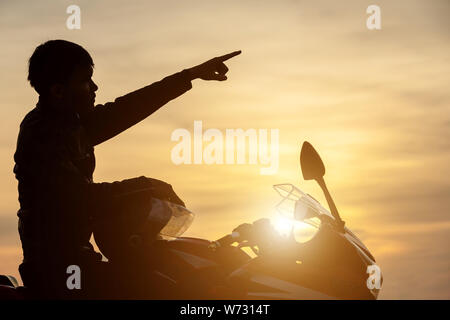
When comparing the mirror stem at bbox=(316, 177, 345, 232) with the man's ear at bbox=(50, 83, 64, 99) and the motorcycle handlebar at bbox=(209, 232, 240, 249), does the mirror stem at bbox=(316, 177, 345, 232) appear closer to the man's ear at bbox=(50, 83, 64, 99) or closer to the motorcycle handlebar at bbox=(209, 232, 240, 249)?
the motorcycle handlebar at bbox=(209, 232, 240, 249)

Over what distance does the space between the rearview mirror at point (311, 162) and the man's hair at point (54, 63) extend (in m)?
1.99

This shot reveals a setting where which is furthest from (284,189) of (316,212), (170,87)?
(170,87)

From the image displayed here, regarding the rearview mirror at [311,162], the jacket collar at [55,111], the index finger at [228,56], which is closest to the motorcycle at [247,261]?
the rearview mirror at [311,162]

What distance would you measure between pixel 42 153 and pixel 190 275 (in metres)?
1.47

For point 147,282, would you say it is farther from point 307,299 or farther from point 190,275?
point 307,299

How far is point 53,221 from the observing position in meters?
4.80

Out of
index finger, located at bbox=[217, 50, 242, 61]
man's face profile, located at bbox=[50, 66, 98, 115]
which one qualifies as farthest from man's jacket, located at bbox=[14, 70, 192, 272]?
index finger, located at bbox=[217, 50, 242, 61]

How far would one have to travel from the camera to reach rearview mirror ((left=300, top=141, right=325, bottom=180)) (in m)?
4.91

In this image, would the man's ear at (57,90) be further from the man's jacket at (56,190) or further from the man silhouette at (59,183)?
the man's jacket at (56,190)

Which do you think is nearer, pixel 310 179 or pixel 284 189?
pixel 310 179
